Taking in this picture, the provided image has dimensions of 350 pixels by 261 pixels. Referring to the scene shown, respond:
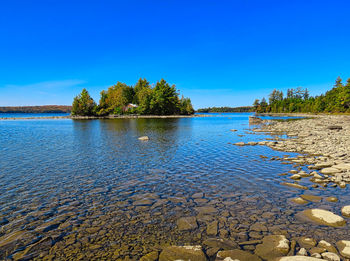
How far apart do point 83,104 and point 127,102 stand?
32122 millimetres

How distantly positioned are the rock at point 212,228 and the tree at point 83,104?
129 metres

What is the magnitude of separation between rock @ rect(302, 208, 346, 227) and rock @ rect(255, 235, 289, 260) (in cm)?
191

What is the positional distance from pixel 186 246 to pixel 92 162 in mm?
12089

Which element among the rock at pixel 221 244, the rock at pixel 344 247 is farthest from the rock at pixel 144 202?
the rock at pixel 344 247

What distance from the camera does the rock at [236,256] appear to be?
5.04 meters

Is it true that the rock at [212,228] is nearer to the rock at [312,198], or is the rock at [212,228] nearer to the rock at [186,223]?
the rock at [186,223]

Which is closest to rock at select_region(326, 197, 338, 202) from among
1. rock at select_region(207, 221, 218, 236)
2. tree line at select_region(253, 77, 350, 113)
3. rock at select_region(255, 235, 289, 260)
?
rock at select_region(255, 235, 289, 260)

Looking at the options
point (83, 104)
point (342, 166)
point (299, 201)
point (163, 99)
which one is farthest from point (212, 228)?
point (83, 104)

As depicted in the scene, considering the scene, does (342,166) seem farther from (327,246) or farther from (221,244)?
(221,244)

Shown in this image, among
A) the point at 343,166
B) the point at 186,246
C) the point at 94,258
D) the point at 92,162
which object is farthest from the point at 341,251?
the point at 92,162

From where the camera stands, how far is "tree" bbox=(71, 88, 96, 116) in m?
122

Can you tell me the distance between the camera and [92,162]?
15625 millimetres

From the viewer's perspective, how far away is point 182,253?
5.28 m

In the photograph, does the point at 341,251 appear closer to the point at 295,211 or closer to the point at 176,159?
the point at 295,211
